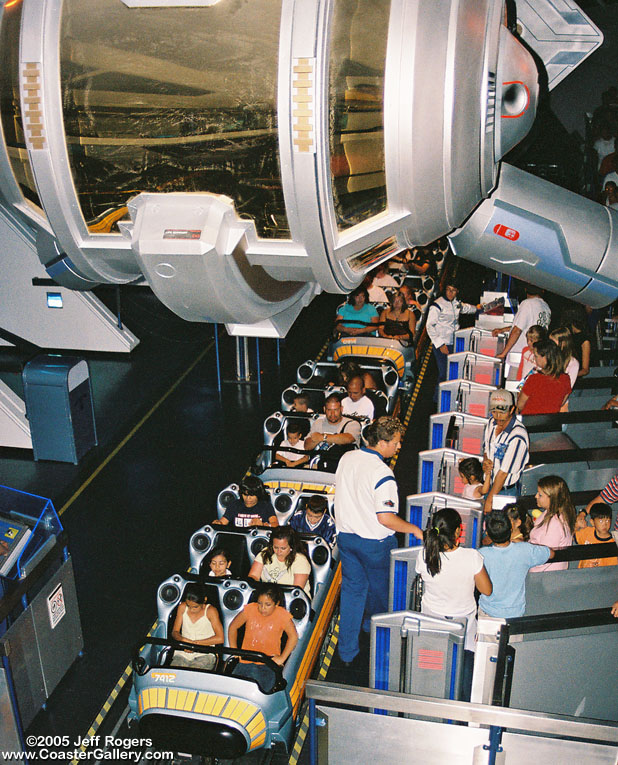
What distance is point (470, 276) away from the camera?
54.3 feet

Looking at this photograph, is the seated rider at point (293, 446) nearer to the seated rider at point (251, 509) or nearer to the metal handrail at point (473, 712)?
the seated rider at point (251, 509)

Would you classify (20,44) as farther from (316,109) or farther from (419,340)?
→ (419,340)

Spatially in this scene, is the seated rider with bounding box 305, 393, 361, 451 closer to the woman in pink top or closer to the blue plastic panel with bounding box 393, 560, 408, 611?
the blue plastic panel with bounding box 393, 560, 408, 611

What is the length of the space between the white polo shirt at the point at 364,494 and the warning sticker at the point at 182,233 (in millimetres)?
4248

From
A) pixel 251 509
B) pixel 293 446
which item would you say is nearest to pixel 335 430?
pixel 293 446

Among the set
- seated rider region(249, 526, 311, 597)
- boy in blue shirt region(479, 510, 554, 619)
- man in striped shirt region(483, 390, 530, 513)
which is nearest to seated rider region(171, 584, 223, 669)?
seated rider region(249, 526, 311, 597)

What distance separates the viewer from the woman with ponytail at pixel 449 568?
16.4ft

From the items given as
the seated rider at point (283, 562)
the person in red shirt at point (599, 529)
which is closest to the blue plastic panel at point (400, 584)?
the seated rider at point (283, 562)

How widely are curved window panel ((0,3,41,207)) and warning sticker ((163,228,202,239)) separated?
0.28m

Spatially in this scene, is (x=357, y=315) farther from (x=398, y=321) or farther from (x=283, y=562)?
(x=283, y=562)

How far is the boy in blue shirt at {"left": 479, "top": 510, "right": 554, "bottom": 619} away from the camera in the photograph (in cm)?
499

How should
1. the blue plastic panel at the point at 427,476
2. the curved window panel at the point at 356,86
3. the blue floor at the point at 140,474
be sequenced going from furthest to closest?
the blue plastic panel at the point at 427,476, the blue floor at the point at 140,474, the curved window panel at the point at 356,86

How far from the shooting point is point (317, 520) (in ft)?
22.9

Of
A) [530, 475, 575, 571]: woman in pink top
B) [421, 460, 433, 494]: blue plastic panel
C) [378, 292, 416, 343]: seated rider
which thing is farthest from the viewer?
[378, 292, 416, 343]: seated rider
